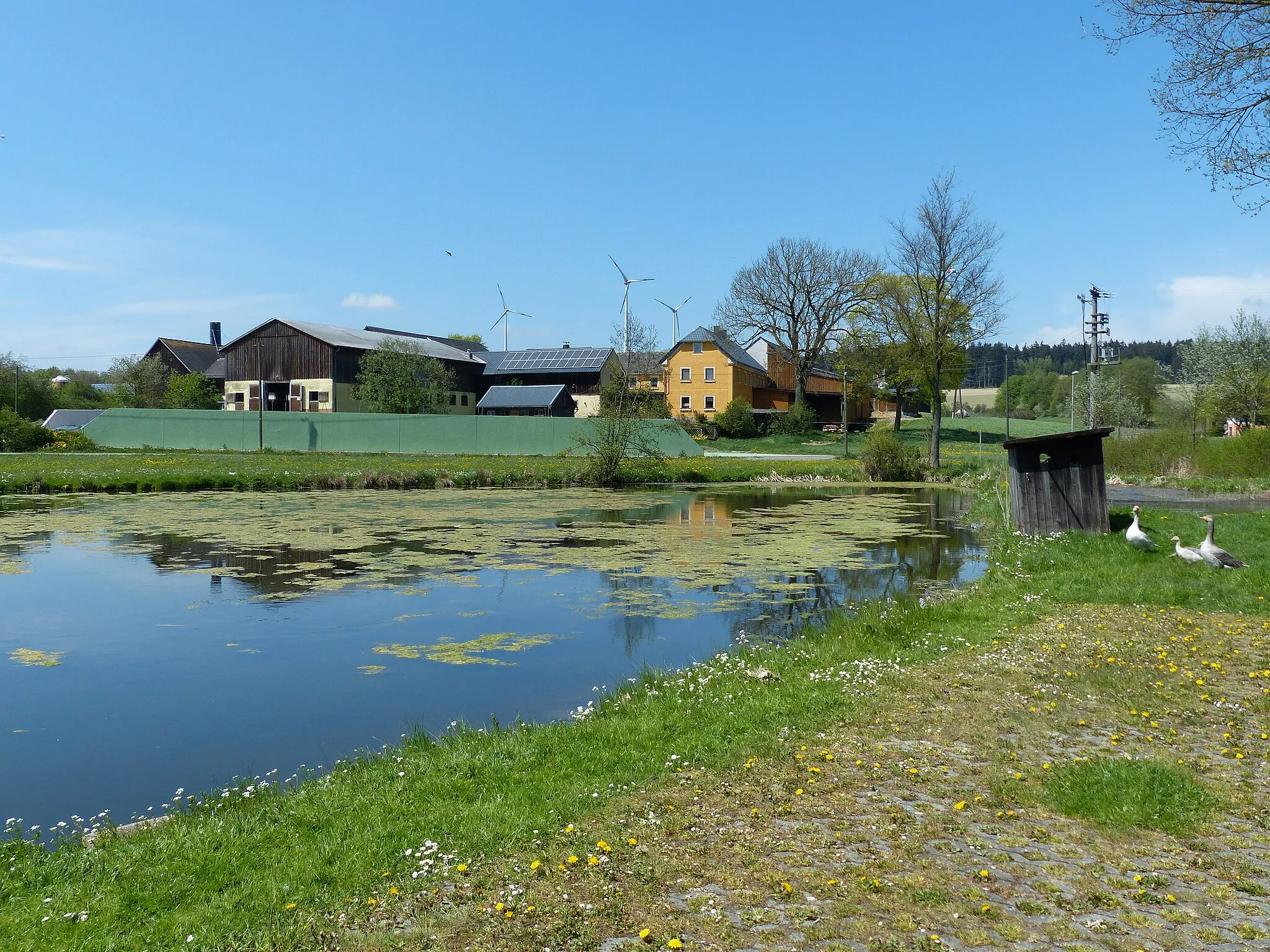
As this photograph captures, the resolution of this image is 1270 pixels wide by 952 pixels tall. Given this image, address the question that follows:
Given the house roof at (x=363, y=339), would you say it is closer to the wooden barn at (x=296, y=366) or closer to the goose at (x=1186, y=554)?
the wooden barn at (x=296, y=366)

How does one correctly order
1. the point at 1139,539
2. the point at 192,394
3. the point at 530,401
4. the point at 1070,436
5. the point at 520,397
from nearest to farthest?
the point at 1139,539 → the point at 1070,436 → the point at 192,394 → the point at 530,401 → the point at 520,397

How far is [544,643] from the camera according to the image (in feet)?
35.3

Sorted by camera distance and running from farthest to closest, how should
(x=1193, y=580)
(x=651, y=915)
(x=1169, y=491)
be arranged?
(x=1169, y=491) < (x=1193, y=580) < (x=651, y=915)

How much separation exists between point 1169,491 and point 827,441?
3850 cm

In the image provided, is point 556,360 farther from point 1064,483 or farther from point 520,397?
point 1064,483

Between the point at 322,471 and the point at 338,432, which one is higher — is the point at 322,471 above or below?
below

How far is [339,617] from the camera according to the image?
475 inches

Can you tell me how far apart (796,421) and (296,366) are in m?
39.0

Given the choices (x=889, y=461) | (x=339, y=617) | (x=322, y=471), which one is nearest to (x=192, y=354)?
(x=322, y=471)

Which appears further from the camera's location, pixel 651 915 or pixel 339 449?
pixel 339 449

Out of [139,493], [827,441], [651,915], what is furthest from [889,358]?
[651,915]

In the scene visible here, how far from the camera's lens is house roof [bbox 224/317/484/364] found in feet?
232

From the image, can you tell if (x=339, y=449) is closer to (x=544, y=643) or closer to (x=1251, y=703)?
(x=544, y=643)

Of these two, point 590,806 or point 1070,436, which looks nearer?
point 590,806
